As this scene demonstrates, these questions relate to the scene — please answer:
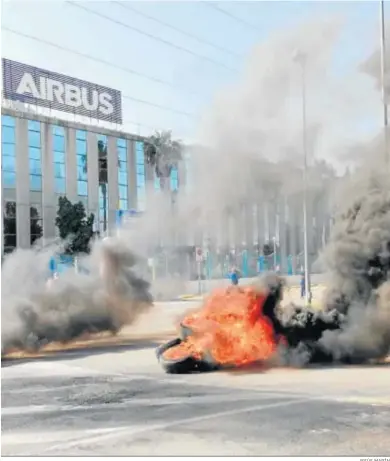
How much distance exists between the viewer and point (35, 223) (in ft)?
17.4

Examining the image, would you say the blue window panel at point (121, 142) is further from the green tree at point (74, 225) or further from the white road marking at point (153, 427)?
the white road marking at point (153, 427)

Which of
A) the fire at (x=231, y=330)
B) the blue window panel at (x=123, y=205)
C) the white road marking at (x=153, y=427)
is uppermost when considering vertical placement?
the blue window panel at (x=123, y=205)

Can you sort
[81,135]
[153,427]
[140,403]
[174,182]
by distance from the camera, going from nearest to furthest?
1. [153,427]
2. [140,403]
3. [174,182]
4. [81,135]

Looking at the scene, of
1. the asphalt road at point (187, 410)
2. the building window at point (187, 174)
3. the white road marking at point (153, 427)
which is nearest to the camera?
the asphalt road at point (187, 410)

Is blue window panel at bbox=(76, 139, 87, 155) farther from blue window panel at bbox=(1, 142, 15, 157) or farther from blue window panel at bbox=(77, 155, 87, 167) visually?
blue window panel at bbox=(1, 142, 15, 157)

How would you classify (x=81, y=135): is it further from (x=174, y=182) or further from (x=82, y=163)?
(x=174, y=182)

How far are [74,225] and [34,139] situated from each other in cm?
81

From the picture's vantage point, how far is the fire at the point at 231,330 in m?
5.14

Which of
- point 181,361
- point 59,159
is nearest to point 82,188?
point 59,159

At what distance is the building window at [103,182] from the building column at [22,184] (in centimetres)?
61

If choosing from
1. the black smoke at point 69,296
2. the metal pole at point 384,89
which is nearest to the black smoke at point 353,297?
the metal pole at point 384,89

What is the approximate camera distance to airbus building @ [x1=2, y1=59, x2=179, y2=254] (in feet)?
17.2

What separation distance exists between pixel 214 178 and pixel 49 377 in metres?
2.13

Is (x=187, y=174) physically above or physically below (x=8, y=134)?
below
